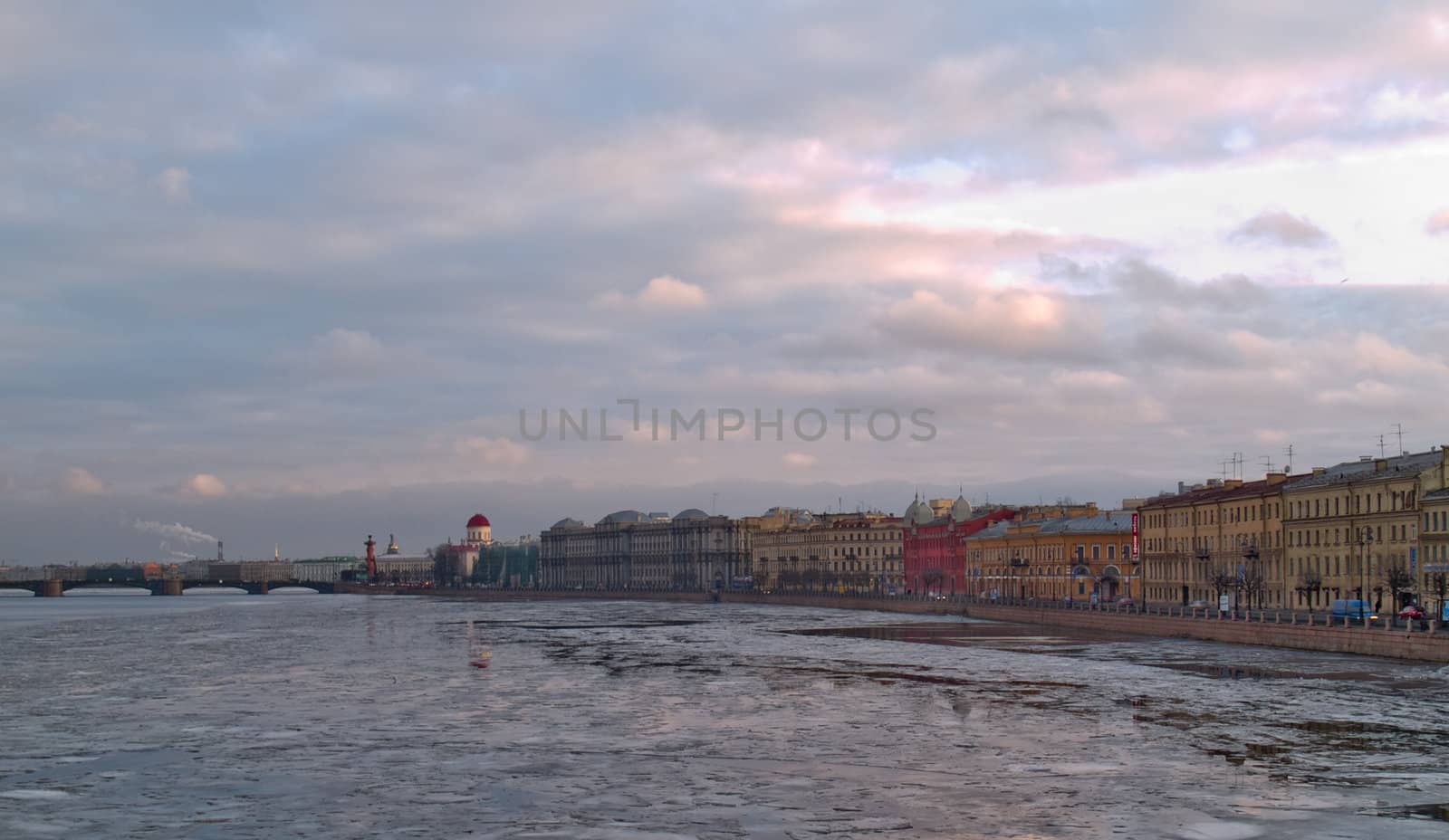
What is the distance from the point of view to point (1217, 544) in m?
108

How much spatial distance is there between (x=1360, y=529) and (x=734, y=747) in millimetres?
60055

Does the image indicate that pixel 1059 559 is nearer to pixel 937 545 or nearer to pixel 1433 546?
pixel 937 545

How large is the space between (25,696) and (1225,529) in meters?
78.9

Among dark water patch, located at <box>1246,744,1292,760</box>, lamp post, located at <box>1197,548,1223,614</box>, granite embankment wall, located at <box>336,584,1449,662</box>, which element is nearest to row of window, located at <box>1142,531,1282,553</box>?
lamp post, located at <box>1197,548,1223,614</box>

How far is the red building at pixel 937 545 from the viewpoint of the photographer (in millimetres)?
170125

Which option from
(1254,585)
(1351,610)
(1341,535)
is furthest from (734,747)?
(1254,585)

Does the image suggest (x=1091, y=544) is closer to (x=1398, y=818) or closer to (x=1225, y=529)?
(x=1225, y=529)

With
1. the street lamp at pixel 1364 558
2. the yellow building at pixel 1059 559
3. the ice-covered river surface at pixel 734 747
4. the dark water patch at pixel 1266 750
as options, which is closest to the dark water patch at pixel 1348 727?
the ice-covered river surface at pixel 734 747

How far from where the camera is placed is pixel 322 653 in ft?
259

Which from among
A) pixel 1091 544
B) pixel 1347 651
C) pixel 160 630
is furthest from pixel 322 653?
pixel 1091 544

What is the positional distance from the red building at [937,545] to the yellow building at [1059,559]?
304 inches

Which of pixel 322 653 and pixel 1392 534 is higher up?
pixel 1392 534

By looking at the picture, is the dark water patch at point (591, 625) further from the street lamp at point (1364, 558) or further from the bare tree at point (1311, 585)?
the street lamp at point (1364, 558)

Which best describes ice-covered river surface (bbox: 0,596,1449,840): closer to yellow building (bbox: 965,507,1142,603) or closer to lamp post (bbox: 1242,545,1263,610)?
lamp post (bbox: 1242,545,1263,610)
